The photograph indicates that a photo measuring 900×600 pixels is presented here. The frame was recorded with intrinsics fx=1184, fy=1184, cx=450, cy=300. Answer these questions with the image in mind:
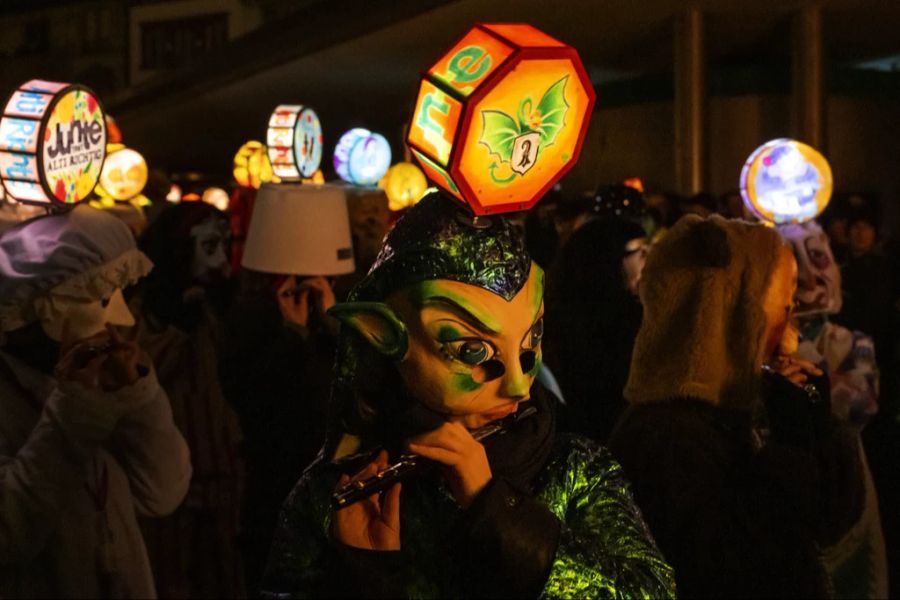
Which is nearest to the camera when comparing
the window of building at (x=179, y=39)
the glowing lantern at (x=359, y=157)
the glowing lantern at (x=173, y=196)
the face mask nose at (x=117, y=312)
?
the face mask nose at (x=117, y=312)

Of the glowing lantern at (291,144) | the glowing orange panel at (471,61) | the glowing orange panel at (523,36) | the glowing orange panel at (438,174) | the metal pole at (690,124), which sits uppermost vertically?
the metal pole at (690,124)

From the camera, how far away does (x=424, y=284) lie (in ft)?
6.51

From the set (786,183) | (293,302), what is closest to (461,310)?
(293,302)

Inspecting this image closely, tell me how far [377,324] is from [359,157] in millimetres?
8469

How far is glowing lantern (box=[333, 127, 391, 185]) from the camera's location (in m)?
10.3

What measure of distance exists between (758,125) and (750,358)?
40.4ft

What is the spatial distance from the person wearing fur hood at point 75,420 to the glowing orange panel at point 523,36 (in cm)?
155

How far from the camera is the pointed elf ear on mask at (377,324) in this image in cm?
199

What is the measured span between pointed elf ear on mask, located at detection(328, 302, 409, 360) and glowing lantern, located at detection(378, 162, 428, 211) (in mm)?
8868

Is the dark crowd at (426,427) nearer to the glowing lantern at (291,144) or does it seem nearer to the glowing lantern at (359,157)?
the glowing lantern at (291,144)

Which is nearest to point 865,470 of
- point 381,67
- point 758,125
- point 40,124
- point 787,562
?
point 787,562

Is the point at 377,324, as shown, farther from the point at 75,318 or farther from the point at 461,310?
the point at 75,318

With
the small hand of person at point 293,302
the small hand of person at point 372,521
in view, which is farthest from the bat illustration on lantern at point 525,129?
the small hand of person at point 293,302

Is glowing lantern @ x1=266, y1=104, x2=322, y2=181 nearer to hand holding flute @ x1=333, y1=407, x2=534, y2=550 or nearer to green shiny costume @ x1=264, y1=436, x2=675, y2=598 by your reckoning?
green shiny costume @ x1=264, y1=436, x2=675, y2=598
